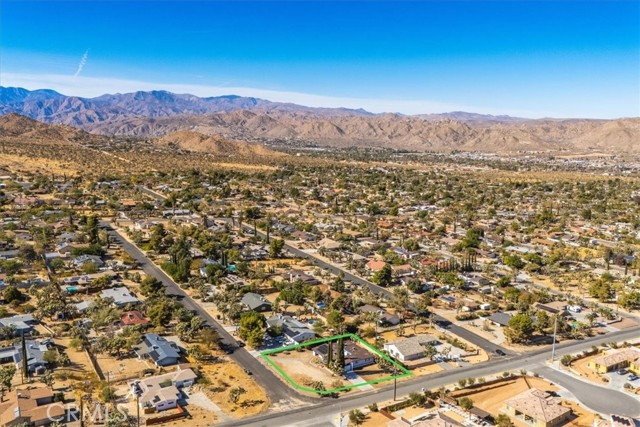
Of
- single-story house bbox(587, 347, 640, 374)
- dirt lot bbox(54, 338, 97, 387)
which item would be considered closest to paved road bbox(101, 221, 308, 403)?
dirt lot bbox(54, 338, 97, 387)

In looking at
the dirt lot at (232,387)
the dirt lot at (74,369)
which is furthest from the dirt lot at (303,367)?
the dirt lot at (74,369)

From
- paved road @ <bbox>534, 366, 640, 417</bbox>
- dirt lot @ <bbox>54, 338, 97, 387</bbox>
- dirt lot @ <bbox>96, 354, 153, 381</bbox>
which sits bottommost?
paved road @ <bbox>534, 366, 640, 417</bbox>

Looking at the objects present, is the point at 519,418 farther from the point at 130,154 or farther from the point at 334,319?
the point at 130,154

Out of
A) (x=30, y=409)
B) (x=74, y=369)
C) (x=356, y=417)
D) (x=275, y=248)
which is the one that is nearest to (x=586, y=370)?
(x=356, y=417)

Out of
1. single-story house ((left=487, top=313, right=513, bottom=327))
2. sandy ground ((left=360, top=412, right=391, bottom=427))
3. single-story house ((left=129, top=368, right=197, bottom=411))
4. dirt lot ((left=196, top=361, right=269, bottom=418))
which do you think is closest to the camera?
sandy ground ((left=360, top=412, right=391, bottom=427))

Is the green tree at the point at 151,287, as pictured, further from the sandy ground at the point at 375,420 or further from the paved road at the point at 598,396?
the paved road at the point at 598,396

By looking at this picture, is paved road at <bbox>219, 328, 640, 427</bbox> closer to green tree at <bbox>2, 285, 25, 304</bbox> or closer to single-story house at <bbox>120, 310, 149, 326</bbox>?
single-story house at <bbox>120, 310, 149, 326</bbox>
